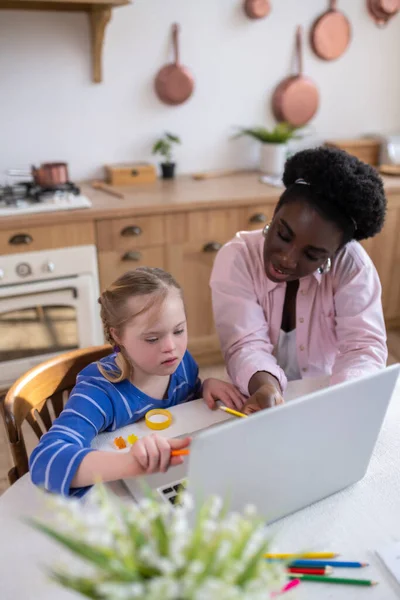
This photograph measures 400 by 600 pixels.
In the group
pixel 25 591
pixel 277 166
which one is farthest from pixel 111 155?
pixel 25 591

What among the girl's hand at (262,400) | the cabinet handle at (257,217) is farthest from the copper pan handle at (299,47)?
the girl's hand at (262,400)

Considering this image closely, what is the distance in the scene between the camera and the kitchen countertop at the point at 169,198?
6.81ft

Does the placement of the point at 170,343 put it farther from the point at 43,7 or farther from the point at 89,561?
the point at 43,7

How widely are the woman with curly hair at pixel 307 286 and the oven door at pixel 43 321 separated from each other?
41.5 inches

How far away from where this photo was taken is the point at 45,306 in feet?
7.30

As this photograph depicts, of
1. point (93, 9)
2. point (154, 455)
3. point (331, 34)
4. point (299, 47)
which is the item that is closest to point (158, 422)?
point (154, 455)

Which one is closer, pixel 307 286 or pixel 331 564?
pixel 331 564

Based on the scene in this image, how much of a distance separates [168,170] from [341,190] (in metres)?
1.73

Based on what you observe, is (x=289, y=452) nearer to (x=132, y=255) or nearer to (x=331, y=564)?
(x=331, y=564)

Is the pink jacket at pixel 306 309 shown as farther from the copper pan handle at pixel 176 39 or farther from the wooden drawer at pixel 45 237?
the copper pan handle at pixel 176 39

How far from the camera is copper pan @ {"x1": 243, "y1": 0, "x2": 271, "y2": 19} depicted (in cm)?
263

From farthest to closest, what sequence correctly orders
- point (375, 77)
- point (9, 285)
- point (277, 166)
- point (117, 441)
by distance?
point (375, 77), point (277, 166), point (9, 285), point (117, 441)

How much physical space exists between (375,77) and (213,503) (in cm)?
315

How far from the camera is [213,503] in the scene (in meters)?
0.45
